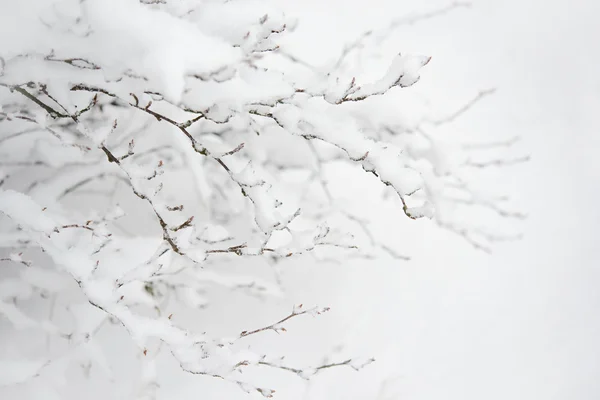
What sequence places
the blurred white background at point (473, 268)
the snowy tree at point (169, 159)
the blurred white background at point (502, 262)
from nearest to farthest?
the snowy tree at point (169, 159), the blurred white background at point (473, 268), the blurred white background at point (502, 262)

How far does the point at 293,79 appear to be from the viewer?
1198 mm

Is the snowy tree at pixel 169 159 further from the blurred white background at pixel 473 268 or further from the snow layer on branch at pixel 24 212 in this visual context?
the blurred white background at pixel 473 268

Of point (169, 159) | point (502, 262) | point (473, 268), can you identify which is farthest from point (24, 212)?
point (502, 262)

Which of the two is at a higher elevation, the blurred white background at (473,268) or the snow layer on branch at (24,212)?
the blurred white background at (473,268)

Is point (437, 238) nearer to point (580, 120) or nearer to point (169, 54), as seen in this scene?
point (580, 120)

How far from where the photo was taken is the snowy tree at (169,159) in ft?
3.18

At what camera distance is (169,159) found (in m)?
1.98

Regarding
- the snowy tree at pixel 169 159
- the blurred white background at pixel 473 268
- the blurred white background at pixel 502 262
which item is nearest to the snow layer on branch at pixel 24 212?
the snowy tree at pixel 169 159

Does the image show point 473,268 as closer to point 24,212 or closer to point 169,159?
point 169,159

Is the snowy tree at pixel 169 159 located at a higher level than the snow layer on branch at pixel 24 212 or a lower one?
higher

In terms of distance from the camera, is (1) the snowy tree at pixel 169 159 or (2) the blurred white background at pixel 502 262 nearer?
(1) the snowy tree at pixel 169 159

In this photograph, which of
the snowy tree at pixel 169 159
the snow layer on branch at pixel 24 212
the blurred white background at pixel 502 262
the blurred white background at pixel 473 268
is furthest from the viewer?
the blurred white background at pixel 502 262

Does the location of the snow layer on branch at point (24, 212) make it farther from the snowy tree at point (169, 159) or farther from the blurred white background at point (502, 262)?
the blurred white background at point (502, 262)

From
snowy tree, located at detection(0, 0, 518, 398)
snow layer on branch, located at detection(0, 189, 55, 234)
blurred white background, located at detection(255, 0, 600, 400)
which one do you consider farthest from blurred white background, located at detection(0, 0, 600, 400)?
snow layer on branch, located at detection(0, 189, 55, 234)
